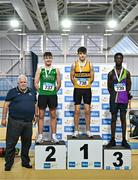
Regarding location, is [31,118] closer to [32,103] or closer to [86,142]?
[32,103]

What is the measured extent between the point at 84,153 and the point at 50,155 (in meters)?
0.51

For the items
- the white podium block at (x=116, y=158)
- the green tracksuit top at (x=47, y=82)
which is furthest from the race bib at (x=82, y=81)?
the white podium block at (x=116, y=158)

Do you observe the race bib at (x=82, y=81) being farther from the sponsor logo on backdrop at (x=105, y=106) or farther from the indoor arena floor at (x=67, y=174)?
the indoor arena floor at (x=67, y=174)

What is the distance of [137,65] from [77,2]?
→ 5.55 m

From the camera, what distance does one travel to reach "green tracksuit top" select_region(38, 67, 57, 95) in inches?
206

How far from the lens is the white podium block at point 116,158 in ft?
16.7

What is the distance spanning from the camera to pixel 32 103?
4.92 m

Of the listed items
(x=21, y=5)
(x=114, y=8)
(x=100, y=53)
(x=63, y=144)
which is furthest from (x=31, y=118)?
(x=100, y=53)

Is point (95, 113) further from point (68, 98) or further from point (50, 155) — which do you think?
point (50, 155)

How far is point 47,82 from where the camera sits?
5.23 meters

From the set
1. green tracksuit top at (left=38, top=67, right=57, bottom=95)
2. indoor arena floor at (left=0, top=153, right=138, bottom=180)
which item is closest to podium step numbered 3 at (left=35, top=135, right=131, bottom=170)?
indoor arena floor at (left=0, top=153, right=138, bottom=180)

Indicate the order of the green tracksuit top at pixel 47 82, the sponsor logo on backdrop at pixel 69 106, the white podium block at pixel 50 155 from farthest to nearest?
the sponsor logo on backdrop at pixel 69 106 < the green tracksuit top at pixel 47 82 < the white podium block at pixel 50 155

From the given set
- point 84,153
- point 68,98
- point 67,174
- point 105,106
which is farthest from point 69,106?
point 67,174

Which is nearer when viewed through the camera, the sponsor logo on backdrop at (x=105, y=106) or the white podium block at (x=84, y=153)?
the white podium block at (x=84, y=153)
